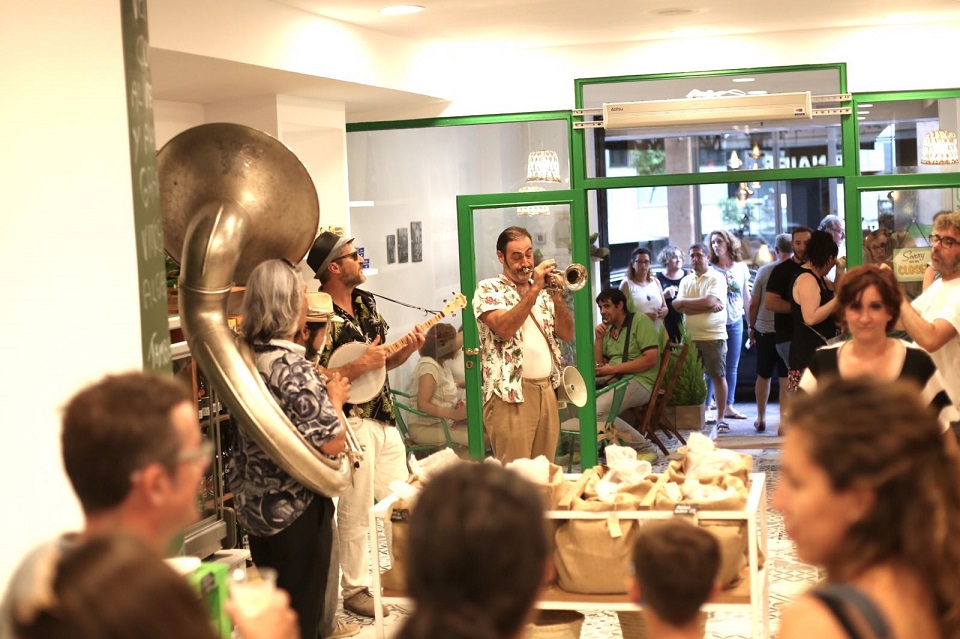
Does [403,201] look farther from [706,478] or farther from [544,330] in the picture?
[706,478]

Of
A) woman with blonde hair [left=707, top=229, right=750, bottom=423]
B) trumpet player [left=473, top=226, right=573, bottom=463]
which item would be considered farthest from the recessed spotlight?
woman with blonde hair [left=707, top=229, right=750, bottom=423]

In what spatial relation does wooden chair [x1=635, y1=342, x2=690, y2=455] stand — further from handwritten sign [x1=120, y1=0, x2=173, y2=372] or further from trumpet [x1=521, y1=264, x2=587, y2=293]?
handwritten sign [x1=120, y1=0, x2=173, y2=372]

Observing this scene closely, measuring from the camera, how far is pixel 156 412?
5.73 feet

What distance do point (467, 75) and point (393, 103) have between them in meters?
0.53

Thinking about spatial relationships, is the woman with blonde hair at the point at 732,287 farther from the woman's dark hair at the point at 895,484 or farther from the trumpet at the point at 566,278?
the woman's dark hair at the point at 895,484

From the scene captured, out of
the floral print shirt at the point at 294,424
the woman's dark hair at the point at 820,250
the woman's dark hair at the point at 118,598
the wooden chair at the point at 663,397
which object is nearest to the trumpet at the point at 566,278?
the woman's dark hair at the point at 820,250

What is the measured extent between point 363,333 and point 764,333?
4443mm

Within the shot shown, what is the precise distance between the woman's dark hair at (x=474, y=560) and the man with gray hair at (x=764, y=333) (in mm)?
7566

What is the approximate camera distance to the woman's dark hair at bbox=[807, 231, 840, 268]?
7.39 metres

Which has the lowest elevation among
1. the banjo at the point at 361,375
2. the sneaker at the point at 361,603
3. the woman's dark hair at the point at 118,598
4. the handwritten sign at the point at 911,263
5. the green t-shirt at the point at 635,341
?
the sneaker at the point at 361,603

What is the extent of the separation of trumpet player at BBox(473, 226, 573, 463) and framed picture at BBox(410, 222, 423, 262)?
173 centimetres

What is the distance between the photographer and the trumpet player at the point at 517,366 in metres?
6.12

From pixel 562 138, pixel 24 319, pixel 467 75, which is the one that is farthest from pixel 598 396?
pixel 24 319

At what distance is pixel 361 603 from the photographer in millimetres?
5273
